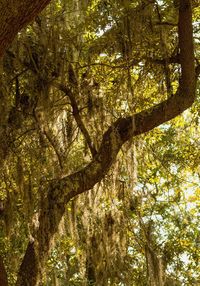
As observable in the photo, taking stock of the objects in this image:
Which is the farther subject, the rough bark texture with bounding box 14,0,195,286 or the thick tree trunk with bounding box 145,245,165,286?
the thick tree trunk with bounding box 145,245,165,286

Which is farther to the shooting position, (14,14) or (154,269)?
(154,269)

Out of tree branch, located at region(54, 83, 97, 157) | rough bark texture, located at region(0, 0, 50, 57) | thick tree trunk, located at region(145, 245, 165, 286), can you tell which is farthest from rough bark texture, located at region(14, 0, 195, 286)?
rough bark texture, located at region(0, 0, 50, 57)

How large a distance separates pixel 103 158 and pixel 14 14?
1893mm

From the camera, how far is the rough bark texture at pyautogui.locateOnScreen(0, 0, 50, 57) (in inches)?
79.4

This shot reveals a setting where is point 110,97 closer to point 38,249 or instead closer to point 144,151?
point 144,151

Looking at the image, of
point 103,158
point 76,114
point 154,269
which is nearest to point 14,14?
point 103,158

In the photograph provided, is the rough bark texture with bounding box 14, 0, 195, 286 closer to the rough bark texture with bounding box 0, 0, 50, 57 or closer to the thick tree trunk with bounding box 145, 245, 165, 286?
the thick tree trunk with bounding box 145, 245, 165, 286

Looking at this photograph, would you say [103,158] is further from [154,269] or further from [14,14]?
[14,14]

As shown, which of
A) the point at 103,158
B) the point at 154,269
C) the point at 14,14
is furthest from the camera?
the point at 154,269

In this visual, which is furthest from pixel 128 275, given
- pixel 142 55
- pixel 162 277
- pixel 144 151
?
pixel 142 55

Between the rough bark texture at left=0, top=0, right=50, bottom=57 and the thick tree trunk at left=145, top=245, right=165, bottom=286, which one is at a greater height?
the rough bark texture at left=0, top=0, right=50, bottom=57

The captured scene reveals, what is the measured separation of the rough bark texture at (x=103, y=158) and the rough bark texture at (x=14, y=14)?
1714mm

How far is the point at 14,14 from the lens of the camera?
2.04 metres

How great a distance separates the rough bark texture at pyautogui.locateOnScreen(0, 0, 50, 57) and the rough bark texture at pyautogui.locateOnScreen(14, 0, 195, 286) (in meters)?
1.71
